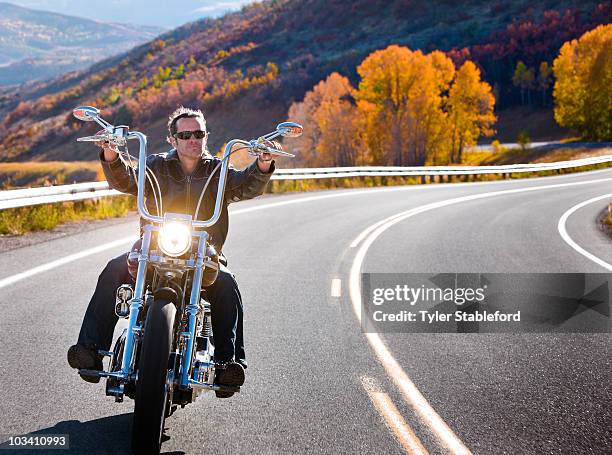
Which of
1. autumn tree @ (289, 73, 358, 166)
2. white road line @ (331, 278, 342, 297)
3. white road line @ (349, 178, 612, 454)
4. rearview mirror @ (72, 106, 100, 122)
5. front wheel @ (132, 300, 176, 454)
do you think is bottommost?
autumn tree @ (289, 73, 358, 166)

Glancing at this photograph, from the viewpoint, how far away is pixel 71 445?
400 centimetres

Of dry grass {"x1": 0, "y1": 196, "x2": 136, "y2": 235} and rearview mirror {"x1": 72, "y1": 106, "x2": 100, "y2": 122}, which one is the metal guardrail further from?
rearview mirror {"x1": 72, "y1": 106, "x2": 100, "y2": 122}

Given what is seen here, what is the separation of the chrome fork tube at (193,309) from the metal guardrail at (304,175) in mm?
9446

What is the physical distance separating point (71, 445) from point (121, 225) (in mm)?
10852

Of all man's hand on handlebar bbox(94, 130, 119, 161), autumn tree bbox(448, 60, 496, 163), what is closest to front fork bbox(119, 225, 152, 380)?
man's hand on handlebar bbox(94, 130, 119, 161)

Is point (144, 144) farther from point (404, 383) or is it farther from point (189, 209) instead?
point (404, 383)

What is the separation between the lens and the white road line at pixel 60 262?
8688 mm

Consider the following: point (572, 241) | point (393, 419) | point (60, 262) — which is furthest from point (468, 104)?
point (393, 419)

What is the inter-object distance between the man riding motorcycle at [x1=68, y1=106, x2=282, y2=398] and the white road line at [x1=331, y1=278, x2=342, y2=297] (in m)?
3.66

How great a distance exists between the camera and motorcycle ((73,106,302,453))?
12.1 feet

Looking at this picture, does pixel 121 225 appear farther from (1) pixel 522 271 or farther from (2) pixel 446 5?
(2) pixel 446 5

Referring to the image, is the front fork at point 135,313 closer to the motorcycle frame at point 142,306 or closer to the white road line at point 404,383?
the motorcycle frame at point 142,306

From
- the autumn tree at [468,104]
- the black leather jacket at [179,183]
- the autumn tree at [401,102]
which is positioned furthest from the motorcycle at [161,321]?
the autumn tree at [468,104]

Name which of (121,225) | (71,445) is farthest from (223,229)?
(121,225)
